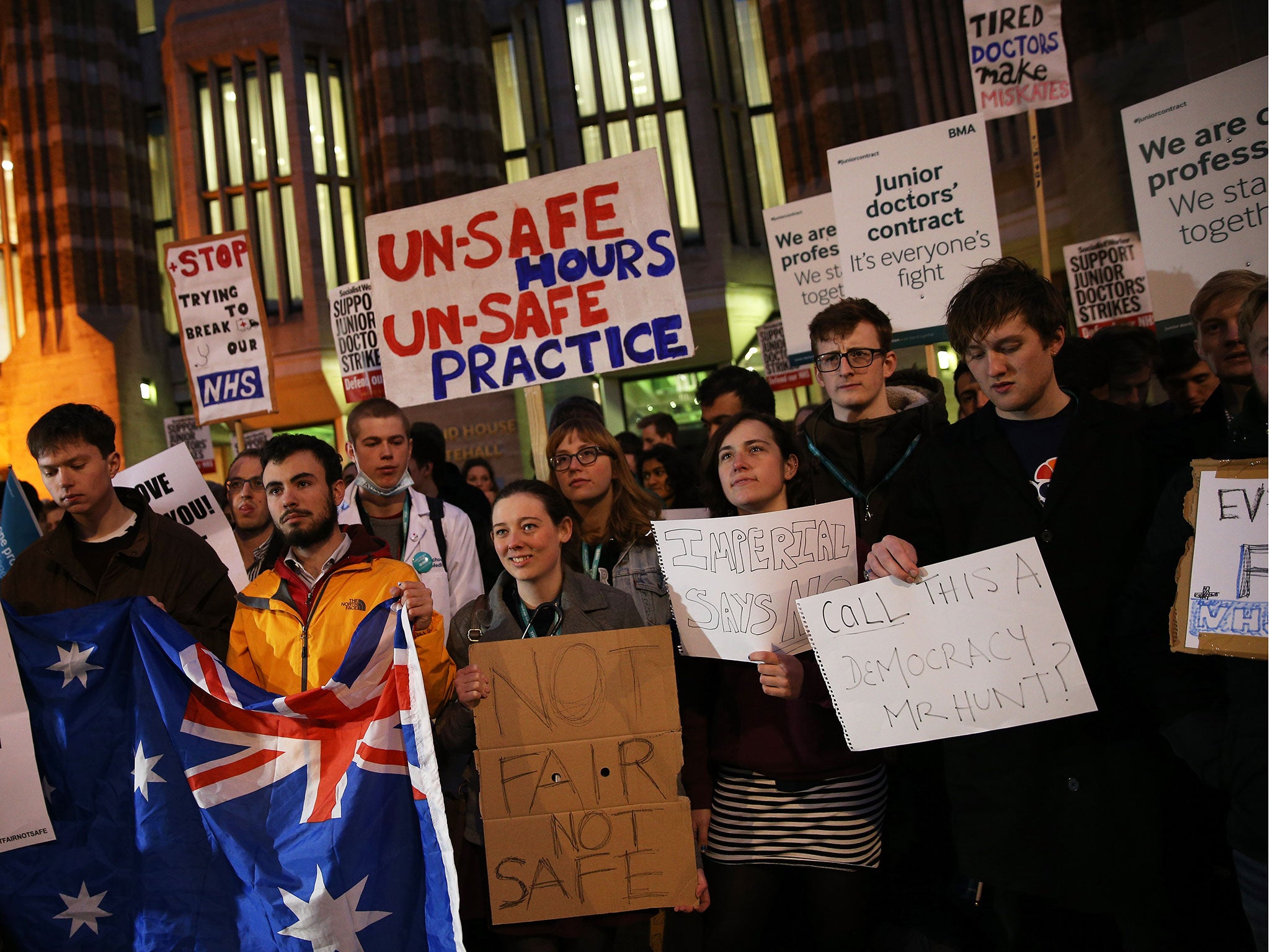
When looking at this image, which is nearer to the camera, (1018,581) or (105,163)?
(1018,581)

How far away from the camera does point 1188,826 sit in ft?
7.39

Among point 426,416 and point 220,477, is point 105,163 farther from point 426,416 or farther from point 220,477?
point 426,416

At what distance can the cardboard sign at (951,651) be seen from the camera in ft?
7.02

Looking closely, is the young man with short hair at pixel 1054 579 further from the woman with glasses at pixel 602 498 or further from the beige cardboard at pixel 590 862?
the woman with glasses at pixel 602 498

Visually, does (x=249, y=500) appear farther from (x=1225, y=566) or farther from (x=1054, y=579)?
(x=1225, y=566)

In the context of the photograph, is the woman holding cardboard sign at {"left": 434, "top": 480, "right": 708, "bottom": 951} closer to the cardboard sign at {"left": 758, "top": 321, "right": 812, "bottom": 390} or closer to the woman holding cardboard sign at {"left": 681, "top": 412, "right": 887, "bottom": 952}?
the woman holding cardboard sign at {"left": 681, "top": 412, "right": 887, "bottom": 952}

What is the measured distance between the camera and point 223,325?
6.75 meters

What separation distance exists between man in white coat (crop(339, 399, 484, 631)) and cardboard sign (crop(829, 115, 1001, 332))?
3025mm

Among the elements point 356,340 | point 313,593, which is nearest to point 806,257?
point 356,340

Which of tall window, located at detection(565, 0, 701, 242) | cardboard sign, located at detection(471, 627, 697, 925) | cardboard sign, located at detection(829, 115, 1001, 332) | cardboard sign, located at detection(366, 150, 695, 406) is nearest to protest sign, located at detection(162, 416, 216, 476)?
tall window, located at detection(565, 0, 701, 242)

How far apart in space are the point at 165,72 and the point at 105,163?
6.89ft

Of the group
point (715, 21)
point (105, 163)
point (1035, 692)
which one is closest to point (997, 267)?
point (1035, 692)

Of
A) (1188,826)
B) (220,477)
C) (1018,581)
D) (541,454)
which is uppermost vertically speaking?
(220,477)

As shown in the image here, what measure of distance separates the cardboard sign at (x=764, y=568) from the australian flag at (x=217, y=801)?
2.54 feet
